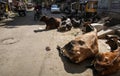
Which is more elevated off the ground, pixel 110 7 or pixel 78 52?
pixel 110 7

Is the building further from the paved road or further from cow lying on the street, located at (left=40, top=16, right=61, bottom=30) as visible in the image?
the paved road

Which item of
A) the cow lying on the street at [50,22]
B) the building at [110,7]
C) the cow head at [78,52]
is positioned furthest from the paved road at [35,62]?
the building at [110,7]

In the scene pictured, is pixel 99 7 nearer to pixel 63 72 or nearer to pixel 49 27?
pixel 49 27

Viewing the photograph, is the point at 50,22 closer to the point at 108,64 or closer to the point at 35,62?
the point at 35,62

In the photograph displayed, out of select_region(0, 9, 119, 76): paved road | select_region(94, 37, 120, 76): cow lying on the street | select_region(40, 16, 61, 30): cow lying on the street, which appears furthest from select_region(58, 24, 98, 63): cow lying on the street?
select_region(40, 16, 61, 30): cow lying on the street

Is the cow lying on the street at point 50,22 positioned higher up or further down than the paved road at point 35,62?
higher up

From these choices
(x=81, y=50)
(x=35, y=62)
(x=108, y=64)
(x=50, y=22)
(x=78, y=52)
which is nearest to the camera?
(x=108, y=64)

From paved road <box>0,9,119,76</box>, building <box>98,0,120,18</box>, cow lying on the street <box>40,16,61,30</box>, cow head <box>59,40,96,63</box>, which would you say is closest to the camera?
paved road <box>0,9,119,76</box>

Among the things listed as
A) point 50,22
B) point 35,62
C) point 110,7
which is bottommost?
point 35,62

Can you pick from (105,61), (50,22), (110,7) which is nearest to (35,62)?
(105,61)

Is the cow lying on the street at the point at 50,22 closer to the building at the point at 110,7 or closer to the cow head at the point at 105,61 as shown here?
the building at the point at 110,7

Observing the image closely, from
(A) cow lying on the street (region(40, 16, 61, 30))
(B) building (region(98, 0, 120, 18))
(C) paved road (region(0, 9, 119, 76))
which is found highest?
(B) building (region(98, 0, 120, 18))

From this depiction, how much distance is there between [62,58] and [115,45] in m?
2.24

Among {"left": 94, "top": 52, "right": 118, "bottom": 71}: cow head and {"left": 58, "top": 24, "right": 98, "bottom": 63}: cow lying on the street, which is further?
{"left": 58, "top": 24, "right": 98, "bottom": 63}: cow lying on the street
